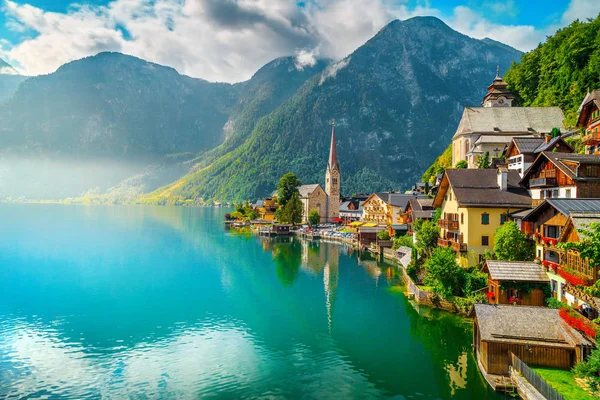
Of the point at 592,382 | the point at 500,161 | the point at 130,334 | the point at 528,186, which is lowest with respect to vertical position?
the point at 130,334

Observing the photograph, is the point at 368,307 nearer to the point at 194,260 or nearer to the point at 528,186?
the point at 528,186

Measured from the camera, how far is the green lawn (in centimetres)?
1805

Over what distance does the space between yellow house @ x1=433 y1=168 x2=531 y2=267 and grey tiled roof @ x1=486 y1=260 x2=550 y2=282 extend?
7025mm

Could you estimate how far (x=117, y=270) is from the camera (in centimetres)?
5869

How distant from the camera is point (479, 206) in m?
36.8

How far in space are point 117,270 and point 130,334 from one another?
1204 inches

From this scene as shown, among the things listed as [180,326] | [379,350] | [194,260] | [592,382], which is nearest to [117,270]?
[194,260]

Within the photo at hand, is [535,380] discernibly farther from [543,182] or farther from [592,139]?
[592,139]

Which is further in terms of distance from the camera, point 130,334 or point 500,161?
point 500,161

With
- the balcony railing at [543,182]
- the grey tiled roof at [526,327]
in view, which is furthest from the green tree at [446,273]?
the grey tiled roof at [526,327]

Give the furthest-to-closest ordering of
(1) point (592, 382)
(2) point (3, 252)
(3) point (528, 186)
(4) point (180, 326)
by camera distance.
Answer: (2) point (3, 252)
(3) point (528, 186)
(4) point (180, 326)
(1) point (592, 382)

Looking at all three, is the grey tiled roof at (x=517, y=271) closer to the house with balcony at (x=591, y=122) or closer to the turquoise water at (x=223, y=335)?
the turquoise water at (x=223, y=335)

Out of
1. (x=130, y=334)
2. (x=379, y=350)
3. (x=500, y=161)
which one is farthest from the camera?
(x=500, y=161)

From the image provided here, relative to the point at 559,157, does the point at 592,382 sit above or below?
below
